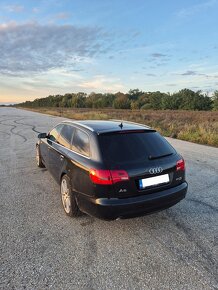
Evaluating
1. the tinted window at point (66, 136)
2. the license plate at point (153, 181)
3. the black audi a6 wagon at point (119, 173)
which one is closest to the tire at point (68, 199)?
the black audi a6 wagon at point (119, 173)

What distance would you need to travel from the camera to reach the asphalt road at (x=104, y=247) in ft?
8.91

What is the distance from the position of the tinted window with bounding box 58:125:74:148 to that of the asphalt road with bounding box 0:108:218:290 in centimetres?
106

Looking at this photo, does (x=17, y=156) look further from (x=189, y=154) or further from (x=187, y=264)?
(x=187, y=264)

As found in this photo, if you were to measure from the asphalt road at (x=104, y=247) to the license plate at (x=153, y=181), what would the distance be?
71 cm

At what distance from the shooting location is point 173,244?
11.1ft

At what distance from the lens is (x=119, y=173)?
330 centimetres

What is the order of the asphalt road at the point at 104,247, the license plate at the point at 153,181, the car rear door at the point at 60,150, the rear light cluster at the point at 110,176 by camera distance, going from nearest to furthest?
the asphalt road at the point at 104,247
the rear light cluster at the point at 110,176
the license plate at the point at 153,181
the car rear door at the point at 60,150

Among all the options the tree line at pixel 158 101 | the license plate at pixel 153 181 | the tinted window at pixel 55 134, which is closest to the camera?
the license plate at pixel 153 181

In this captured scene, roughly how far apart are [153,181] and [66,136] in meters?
1.93

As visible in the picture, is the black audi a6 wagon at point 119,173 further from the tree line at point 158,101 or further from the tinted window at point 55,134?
the tree line at point 158,101

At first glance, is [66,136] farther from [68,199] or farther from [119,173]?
[119,173]

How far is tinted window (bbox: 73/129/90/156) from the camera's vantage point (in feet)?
12.4

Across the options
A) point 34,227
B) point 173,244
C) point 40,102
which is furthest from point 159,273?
point 40,102

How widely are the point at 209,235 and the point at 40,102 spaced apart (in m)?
145
